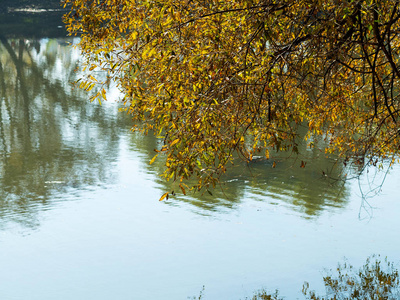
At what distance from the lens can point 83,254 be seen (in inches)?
416

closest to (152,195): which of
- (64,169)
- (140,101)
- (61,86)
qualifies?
(64,169)

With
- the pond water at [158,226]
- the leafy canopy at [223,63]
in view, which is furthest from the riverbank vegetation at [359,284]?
the leafy canopy at [223,63]

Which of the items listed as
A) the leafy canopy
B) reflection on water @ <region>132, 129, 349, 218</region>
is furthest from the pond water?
the leafy canopy

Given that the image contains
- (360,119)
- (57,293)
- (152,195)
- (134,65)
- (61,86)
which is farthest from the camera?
(61,86)

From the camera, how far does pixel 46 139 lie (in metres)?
19.0

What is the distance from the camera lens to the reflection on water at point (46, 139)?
1415 centimetres

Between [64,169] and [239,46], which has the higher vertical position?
[239,46]

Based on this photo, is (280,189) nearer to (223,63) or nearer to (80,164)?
(80,164)

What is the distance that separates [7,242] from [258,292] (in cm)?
454

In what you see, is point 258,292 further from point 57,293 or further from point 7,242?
point 7,242

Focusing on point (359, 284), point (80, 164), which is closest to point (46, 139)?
point (80, 164)

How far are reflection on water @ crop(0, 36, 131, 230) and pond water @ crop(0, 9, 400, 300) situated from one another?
7 centimetres

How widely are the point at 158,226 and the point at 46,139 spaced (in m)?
8.19

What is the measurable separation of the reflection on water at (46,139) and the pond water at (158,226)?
0.07m
